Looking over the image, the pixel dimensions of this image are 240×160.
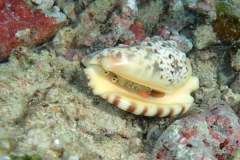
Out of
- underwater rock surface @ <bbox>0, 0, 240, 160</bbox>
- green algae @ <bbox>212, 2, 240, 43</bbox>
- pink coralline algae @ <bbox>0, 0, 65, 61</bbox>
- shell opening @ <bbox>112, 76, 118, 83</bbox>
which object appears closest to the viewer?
underwater rock surface @ <bbox>0, 0, 240, 160</bbox>

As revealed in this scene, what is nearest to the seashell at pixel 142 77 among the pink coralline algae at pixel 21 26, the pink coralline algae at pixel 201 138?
the pink coralline algae at pixel 201 138

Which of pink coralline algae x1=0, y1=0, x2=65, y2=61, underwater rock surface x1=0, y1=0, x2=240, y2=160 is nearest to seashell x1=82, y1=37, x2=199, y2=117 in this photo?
underwater rock surface x1=0, y1=0, x2=240, y2=160

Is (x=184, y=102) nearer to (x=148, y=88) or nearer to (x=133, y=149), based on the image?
(x=148, y=88)

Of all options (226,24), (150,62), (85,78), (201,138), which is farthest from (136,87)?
(226,24)

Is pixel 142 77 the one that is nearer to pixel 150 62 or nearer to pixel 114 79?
pixel 150 62

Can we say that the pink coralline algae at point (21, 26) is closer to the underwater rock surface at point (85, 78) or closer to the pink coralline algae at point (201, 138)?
the underwater rock surface at point (85, 78)

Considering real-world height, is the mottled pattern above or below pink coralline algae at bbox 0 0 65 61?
above

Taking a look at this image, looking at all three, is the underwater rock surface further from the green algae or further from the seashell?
the seashell
